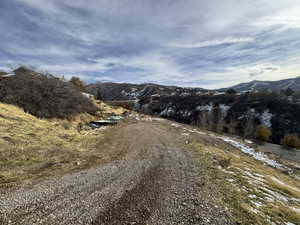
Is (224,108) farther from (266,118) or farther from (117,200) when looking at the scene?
(117,200)

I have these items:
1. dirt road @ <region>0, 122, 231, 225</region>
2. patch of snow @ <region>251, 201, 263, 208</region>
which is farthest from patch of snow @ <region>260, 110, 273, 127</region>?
dirt road @ <region>0, 122, 231, 225</region>

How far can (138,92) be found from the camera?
15400cm

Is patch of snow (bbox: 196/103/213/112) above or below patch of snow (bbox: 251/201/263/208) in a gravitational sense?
above

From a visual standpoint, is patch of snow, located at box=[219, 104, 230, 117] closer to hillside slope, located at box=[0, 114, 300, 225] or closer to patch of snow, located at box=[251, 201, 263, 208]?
hillside slope, located at box=[0, 114, 300, 225]

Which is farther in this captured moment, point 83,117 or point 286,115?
point 286,115

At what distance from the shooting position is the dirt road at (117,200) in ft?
11.5

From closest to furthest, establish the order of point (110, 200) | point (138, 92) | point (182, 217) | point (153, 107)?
point (182, 217) → point (110, 200) → point (153, 107) → point (138, 92)

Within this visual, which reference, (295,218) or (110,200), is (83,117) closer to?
(110,200)

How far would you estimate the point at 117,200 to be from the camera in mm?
4266

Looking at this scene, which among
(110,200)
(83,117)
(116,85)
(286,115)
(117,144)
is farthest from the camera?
(116,85)

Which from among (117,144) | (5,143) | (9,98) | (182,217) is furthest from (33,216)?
(9,98)

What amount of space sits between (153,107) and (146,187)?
84648 millimetres

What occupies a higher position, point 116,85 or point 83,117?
point 116,85

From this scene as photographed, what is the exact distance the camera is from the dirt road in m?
3.52
